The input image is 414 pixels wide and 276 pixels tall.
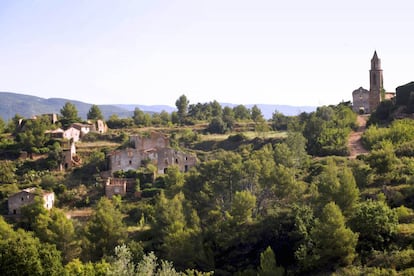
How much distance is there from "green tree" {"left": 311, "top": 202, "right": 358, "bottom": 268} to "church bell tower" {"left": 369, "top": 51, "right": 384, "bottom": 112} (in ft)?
130

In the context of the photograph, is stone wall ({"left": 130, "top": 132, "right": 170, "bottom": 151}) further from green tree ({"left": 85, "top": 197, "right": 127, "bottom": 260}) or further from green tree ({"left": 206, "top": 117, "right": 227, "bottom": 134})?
green tree ({"left": 85, "top": 197, "right": 127, "bottom": 260})

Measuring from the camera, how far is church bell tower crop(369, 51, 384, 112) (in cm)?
6109

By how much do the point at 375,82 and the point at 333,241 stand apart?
41.7 m

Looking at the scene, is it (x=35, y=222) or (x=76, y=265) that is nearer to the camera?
(x=76, y=265)

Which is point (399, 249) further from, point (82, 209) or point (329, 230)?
point (82, 209)

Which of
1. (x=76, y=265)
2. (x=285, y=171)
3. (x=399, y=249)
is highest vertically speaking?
(x=285, y=171)

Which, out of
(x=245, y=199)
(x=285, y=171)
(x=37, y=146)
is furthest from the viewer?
(x=37, y=146)

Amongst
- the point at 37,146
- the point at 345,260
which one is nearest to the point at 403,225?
the point at 345,260

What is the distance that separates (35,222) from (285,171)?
18289 millimetres

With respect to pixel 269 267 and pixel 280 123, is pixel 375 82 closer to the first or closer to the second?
pixel 280 123

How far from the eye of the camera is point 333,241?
24.2 metres

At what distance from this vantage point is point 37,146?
52.2 m

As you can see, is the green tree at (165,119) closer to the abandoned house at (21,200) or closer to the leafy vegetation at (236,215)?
the leafy vegetation at (236,215)

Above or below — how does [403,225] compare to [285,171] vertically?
below
